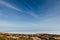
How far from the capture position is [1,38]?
75.5ft

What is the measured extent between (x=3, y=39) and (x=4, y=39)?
0.41 meters

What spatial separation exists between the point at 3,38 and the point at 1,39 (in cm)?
→ 57

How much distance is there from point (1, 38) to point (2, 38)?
212 mm

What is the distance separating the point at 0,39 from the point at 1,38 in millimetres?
587

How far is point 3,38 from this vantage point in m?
23.2

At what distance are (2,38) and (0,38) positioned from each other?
0.41m

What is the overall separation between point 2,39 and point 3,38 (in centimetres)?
39

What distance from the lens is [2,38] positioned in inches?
912

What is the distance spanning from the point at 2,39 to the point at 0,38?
391 mm

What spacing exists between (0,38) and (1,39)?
31cm

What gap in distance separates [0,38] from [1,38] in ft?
0.66

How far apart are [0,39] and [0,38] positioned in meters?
0.46

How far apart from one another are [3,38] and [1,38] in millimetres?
363

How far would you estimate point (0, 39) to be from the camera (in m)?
22.4
